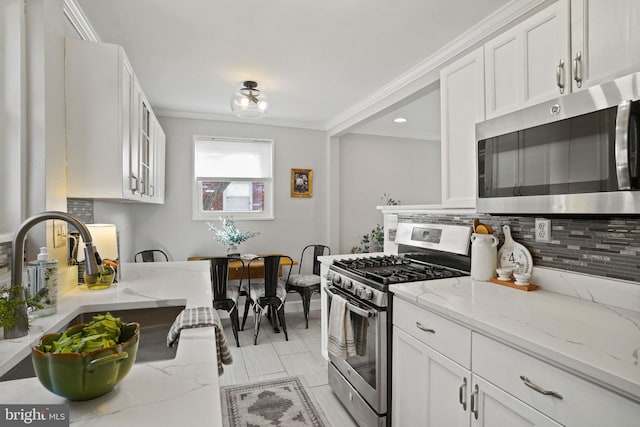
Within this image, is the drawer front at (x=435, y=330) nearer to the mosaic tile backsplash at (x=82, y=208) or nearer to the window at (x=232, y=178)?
the mosaic tile backsplash at (x=82, y=208)

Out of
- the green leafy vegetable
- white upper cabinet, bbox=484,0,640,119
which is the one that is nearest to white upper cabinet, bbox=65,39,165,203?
the green leafy vegetable

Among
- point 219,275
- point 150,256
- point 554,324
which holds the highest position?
point 554,324

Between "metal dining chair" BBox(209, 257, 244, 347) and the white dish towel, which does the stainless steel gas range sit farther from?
"metal dining chair" BBox(209, 257, 244, 347)

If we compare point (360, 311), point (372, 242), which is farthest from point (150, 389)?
point (372, 242)

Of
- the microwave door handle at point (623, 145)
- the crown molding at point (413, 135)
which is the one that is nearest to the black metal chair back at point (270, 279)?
the crown molding at point (413, 135)

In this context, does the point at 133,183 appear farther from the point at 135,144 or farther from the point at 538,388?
the point at 538,388

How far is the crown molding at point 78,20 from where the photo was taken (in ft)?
6.33

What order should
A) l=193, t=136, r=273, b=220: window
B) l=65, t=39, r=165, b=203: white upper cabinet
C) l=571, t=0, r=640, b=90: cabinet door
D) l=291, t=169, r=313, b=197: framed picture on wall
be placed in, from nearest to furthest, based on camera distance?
l=571, t=0, r=640, b=90: cabinet door → l=65, t=39, r=165, b=203: white upper cabinet → l=193, t=136, r=273, b=220: window → l=291, t=169, r=313, b=197: framed picture on wall

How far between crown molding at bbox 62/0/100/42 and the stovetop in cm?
221

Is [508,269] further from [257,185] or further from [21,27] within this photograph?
[257,185]

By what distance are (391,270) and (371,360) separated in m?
0.57

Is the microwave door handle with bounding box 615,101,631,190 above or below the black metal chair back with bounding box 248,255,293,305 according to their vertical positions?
above

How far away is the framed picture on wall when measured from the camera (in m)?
4.68

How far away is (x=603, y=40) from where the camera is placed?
1.24m
